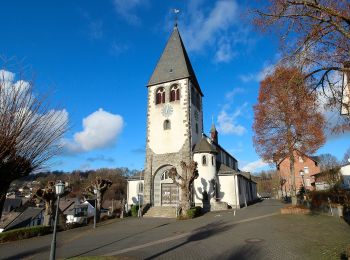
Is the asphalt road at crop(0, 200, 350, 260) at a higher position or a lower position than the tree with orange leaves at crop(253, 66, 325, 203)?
lower

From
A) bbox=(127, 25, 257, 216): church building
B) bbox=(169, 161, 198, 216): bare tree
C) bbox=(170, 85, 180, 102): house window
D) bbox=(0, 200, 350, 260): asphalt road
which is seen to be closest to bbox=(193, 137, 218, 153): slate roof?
bbox=(127, 25, 257, 216): church building

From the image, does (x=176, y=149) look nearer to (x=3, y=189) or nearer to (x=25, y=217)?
(x=3, y=189)

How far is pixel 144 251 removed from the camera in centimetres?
1227

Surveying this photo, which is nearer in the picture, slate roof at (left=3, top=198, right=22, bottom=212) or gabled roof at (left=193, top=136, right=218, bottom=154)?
gabled roof at (left=193, top=136, right=218, bottom=154)

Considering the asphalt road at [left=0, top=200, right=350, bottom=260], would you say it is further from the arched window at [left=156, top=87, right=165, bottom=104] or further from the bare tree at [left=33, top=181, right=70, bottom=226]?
the arched window at [left=156, top=87, right=165, bottom=104]

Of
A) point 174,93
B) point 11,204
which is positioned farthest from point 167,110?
point 11,204

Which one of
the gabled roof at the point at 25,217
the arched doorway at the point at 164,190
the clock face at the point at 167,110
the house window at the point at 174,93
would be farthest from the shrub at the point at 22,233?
the gabled roof at the point at 25,217

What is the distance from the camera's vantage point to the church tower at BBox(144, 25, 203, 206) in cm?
3291

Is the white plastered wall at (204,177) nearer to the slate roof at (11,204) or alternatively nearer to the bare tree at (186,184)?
the bare tree at (186,184)

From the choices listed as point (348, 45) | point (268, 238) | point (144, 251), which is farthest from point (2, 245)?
point (348, 45)

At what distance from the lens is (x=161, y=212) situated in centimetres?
2953

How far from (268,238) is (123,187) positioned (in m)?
83.5

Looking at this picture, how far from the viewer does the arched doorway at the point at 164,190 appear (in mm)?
32719

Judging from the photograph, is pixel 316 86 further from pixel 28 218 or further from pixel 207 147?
pixel 28 218
